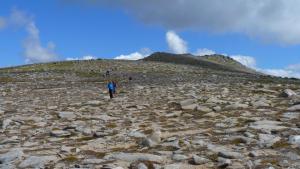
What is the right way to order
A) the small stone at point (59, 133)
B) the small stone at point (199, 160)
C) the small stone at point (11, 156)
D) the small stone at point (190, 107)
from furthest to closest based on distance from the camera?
1. the small stone at point (190, 107)
2. the small stone at point (59, 133)
3. the small stone at point (11, 156)
4. the small stone at point (199, 160)

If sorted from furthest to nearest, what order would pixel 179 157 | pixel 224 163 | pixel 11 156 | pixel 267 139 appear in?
pixel 267 139
pixel 11 156
pixel 179 157
pixel 224 163

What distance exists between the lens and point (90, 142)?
14.3 m

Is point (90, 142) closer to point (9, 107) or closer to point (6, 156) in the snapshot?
point (6, 156)

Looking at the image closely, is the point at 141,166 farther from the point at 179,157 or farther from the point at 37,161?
the point at 37,161

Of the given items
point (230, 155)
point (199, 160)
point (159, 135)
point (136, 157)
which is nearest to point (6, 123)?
point (159, 135)

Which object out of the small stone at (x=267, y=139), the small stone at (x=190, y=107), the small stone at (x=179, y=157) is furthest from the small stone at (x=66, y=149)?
the small stone at (x=190, y=107)

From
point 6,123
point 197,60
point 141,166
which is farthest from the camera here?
point 197,60

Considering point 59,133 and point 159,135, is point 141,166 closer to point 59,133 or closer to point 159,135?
point 159,135

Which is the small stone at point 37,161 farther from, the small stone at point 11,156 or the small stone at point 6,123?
the small stone at point 6,123

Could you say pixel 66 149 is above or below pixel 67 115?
below

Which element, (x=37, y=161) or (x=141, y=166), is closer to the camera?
(x=141, y=166)

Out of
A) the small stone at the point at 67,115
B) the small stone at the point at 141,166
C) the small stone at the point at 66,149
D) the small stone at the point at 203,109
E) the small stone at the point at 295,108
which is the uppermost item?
the small stone at the point at 295,108

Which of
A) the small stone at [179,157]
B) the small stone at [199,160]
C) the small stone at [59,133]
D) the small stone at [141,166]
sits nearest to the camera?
the small stone at [141,166]

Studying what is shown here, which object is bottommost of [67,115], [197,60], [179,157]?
[179,157]
